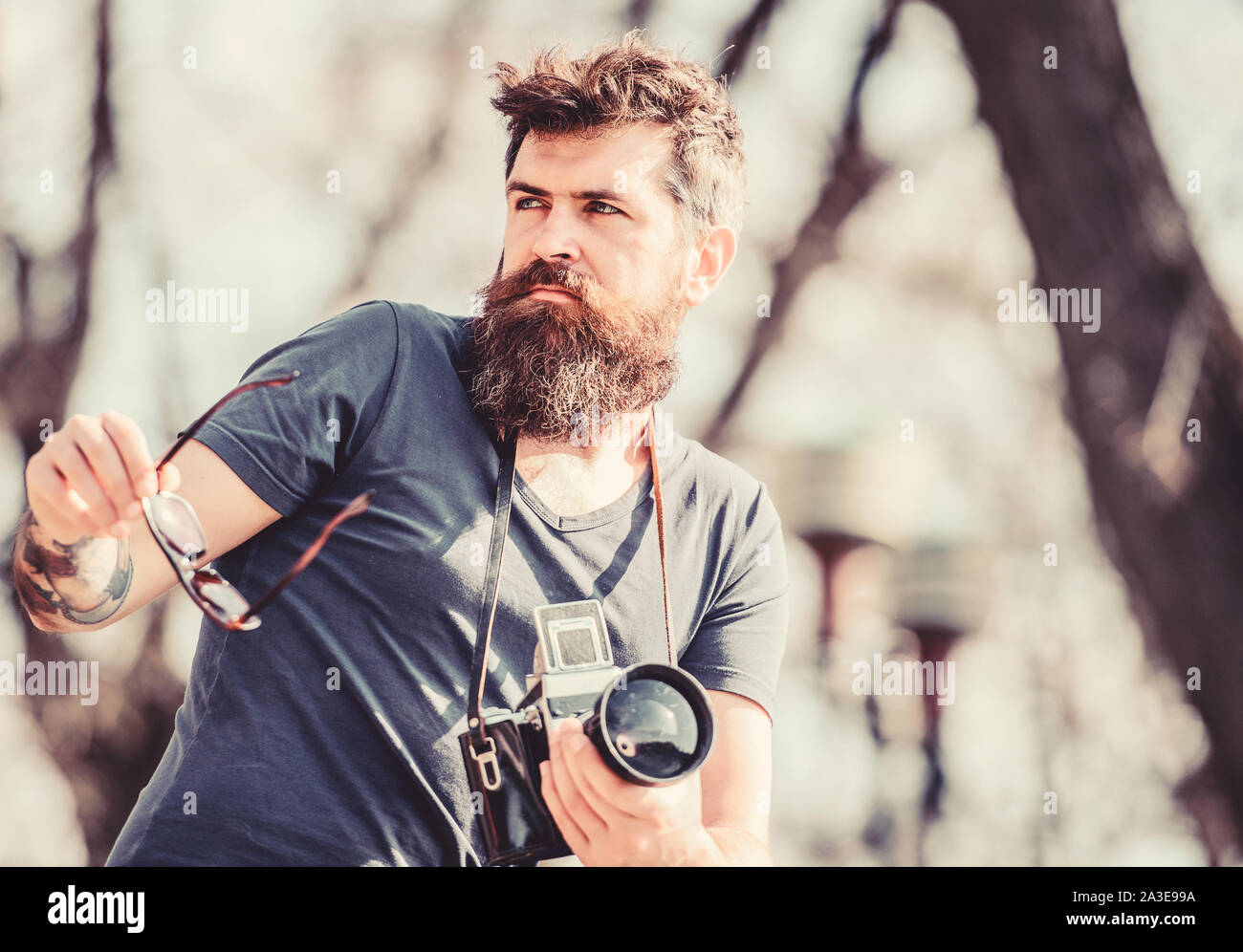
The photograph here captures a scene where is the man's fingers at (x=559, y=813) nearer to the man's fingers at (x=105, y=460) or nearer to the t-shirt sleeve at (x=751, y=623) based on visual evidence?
the t-shirt sleeve at (x=751, y=623)

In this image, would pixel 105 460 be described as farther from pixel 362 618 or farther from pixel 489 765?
pixel 489 765

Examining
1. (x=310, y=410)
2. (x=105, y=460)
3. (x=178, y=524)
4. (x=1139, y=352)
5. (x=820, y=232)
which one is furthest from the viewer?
(x=820, y=232)

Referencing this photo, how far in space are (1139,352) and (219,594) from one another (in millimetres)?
1790

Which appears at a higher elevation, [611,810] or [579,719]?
[579,719]

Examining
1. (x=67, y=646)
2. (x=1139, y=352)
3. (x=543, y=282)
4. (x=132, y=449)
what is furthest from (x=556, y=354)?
(x=67, y=646)

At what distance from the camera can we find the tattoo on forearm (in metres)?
1.11

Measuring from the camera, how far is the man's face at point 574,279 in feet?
5.21

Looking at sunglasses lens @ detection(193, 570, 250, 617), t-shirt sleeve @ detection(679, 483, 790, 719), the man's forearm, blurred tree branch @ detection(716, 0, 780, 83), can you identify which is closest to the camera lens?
the man's forearm

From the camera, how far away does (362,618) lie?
1355mm

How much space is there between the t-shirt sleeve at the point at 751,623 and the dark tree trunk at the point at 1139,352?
0.81 m

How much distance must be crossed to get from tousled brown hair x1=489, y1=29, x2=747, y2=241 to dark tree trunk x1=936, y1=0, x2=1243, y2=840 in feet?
2.37

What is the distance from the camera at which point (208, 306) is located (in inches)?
90.4

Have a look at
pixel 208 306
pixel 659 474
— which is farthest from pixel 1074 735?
pixel 208 306

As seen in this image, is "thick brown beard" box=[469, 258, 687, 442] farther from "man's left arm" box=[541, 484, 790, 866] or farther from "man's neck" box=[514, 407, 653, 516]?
"man's left arm" box=[541, 484, 790, 866]
